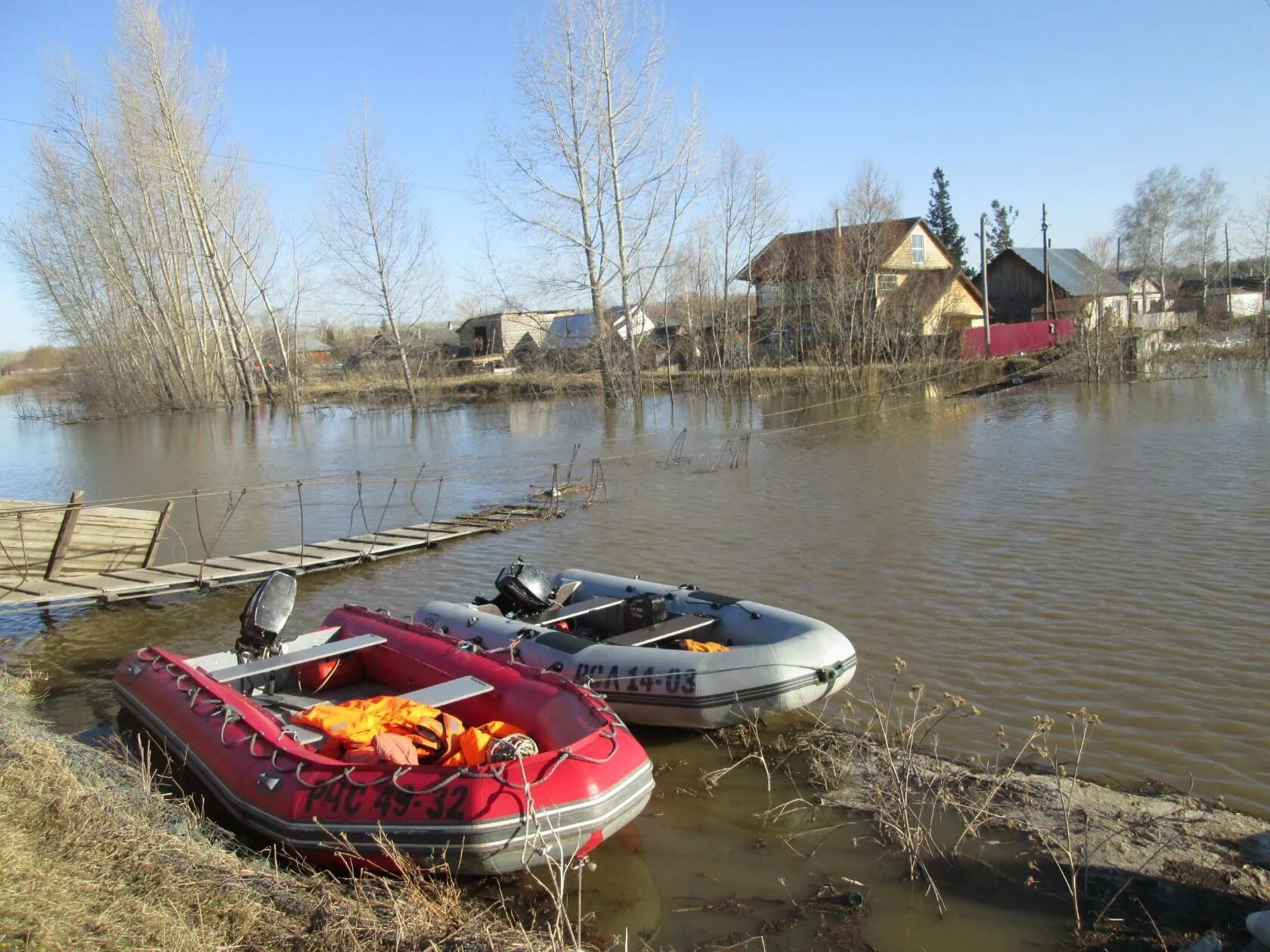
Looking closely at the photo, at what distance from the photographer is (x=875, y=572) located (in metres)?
9.70

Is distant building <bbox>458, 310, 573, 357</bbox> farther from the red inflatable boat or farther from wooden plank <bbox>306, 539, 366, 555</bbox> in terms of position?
the red inflatable boat

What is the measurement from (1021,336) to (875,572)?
1231 inches

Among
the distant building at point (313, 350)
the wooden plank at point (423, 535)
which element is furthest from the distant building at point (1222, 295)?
the distant building at point (313, 350)

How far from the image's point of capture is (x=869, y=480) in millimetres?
15094

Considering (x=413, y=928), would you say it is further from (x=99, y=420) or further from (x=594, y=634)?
(x=99, y=420)

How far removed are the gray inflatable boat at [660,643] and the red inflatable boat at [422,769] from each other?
0.73 meters

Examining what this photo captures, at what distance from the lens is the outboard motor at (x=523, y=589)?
25.2ft

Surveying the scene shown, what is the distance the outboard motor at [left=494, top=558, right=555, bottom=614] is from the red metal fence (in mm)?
30912

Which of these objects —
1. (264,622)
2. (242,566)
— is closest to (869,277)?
(242,566)

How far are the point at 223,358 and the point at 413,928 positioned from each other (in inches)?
1625

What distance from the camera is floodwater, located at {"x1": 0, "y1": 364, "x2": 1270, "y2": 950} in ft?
15.6

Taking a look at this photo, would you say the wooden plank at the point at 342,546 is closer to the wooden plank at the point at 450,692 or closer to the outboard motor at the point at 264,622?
the outboard motor at the point at 264,622

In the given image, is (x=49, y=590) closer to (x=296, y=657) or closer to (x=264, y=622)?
(x=264, y=622)

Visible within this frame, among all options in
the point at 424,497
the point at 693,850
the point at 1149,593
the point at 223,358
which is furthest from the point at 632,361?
the point at 693,850
